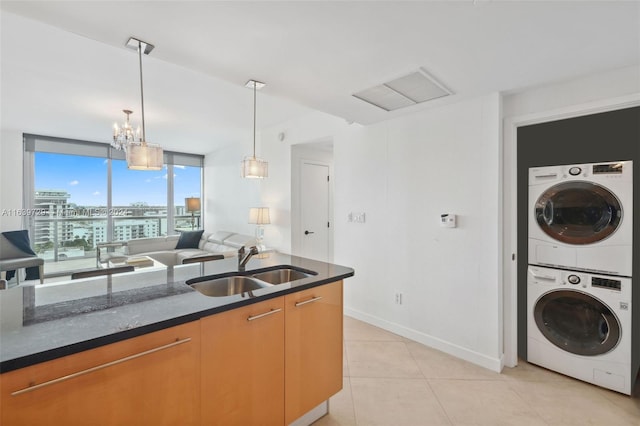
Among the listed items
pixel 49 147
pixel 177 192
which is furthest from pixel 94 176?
pixel 177 192

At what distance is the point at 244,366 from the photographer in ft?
4.50

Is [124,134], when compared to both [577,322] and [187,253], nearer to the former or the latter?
[187,253]

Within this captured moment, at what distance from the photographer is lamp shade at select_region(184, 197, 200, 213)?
654cm

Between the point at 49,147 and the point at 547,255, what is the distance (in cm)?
791

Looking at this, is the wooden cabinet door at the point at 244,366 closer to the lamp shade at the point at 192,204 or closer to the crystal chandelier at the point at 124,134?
the crystal chandelier at the point at 124,134

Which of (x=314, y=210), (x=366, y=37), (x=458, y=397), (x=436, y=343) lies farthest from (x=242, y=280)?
(x=314, y=210)

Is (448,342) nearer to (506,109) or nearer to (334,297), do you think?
(334,297)

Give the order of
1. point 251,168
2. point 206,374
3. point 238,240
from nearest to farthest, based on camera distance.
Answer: point 206,374 < point 251,168 < point 238,240

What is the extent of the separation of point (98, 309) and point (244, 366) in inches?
27.2

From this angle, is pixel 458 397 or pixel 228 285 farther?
pixel 458 397

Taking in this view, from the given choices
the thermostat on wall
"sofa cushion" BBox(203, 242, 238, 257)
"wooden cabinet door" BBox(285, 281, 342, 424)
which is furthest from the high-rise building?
the thermostat on wall

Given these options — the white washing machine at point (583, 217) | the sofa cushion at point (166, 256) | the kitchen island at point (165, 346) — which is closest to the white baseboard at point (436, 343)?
the white washing machine at point (583, 217)

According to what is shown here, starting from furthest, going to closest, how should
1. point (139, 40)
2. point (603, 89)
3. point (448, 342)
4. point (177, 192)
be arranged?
point (177, 192) < point (448, 342) < point (603, 89) < point (139, 40)

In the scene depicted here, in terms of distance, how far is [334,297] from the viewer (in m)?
1.83
